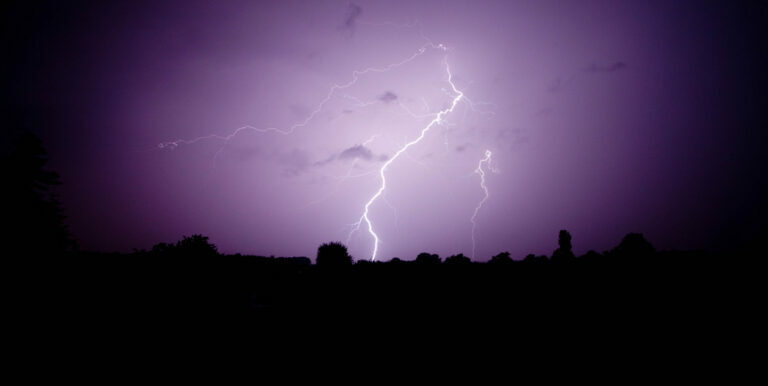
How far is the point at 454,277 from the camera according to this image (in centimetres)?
1097

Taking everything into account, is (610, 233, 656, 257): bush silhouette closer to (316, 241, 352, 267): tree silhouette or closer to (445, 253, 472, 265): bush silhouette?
(445, 253, 472, 265): bush silhouette

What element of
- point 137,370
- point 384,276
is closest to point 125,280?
point 137,370

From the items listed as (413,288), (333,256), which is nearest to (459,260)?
(413,288)

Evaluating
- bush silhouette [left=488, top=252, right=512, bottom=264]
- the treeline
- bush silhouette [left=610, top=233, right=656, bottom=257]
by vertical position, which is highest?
bush silhouette [left=610, top=233, right=656, bottom=257]

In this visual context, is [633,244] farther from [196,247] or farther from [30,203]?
[30,203]

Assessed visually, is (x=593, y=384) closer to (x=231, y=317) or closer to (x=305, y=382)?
(x=305, y=382)

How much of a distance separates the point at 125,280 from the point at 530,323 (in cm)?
1171

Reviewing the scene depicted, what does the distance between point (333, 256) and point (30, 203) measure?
13.5m

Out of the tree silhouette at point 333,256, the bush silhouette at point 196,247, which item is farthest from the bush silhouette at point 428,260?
the bush silhouette at point 196,247

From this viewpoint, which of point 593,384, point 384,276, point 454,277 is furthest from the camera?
point 384,276

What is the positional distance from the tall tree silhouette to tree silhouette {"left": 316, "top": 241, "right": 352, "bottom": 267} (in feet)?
35.6

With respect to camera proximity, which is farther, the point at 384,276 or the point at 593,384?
the point at 384,276

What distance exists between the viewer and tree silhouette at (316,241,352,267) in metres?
15.8

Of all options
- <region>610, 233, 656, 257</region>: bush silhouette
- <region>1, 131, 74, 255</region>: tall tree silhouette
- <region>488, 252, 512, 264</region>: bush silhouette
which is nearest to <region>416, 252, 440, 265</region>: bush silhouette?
<region>488, 252, 512, 264</region>: bush silhouette
